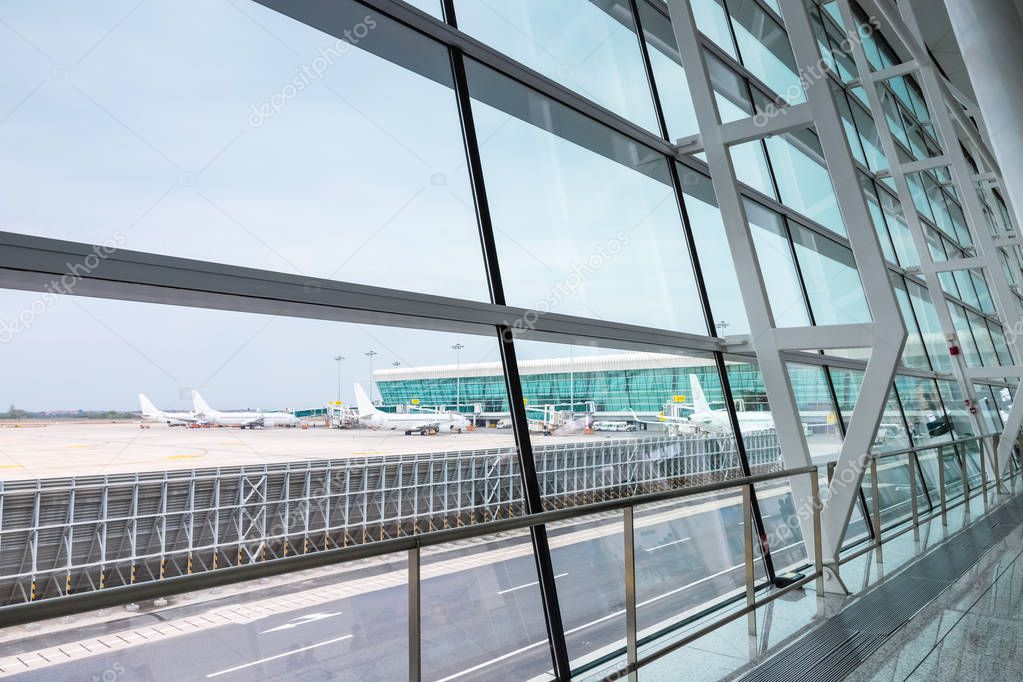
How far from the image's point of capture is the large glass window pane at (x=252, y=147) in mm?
1987

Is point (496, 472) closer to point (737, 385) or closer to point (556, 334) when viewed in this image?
point (556, 334)

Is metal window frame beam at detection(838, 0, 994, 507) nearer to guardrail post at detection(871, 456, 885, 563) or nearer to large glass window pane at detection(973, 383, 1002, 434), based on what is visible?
large glass window pane at detection(973, 383, 1002, 434)

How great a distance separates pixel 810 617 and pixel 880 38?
12.8 meters

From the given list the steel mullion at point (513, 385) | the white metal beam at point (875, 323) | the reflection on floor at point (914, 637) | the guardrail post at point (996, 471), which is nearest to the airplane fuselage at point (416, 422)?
the steel mullion at point (513, 385)

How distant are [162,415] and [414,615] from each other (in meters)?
1.05

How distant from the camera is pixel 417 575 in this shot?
171cm

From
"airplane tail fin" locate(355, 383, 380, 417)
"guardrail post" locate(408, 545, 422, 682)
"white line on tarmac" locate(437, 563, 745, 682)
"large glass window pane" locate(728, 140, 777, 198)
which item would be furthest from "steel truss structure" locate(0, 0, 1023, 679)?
"guardrail post" locate(408, 545, 422, 682)

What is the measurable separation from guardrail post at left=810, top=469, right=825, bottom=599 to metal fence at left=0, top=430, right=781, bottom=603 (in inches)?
54.9

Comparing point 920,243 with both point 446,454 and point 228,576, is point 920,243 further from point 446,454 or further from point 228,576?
point 228,576

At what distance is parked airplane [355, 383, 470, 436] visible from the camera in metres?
2.60

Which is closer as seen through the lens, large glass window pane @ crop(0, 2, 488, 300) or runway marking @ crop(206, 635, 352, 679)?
runway marking @ crop(206, 635, 352, 679)

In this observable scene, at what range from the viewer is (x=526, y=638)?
2.36 m

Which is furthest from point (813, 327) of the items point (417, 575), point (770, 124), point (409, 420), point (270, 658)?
point (270, 658)

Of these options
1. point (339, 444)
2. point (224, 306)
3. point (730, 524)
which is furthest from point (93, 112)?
point (730, 524)
